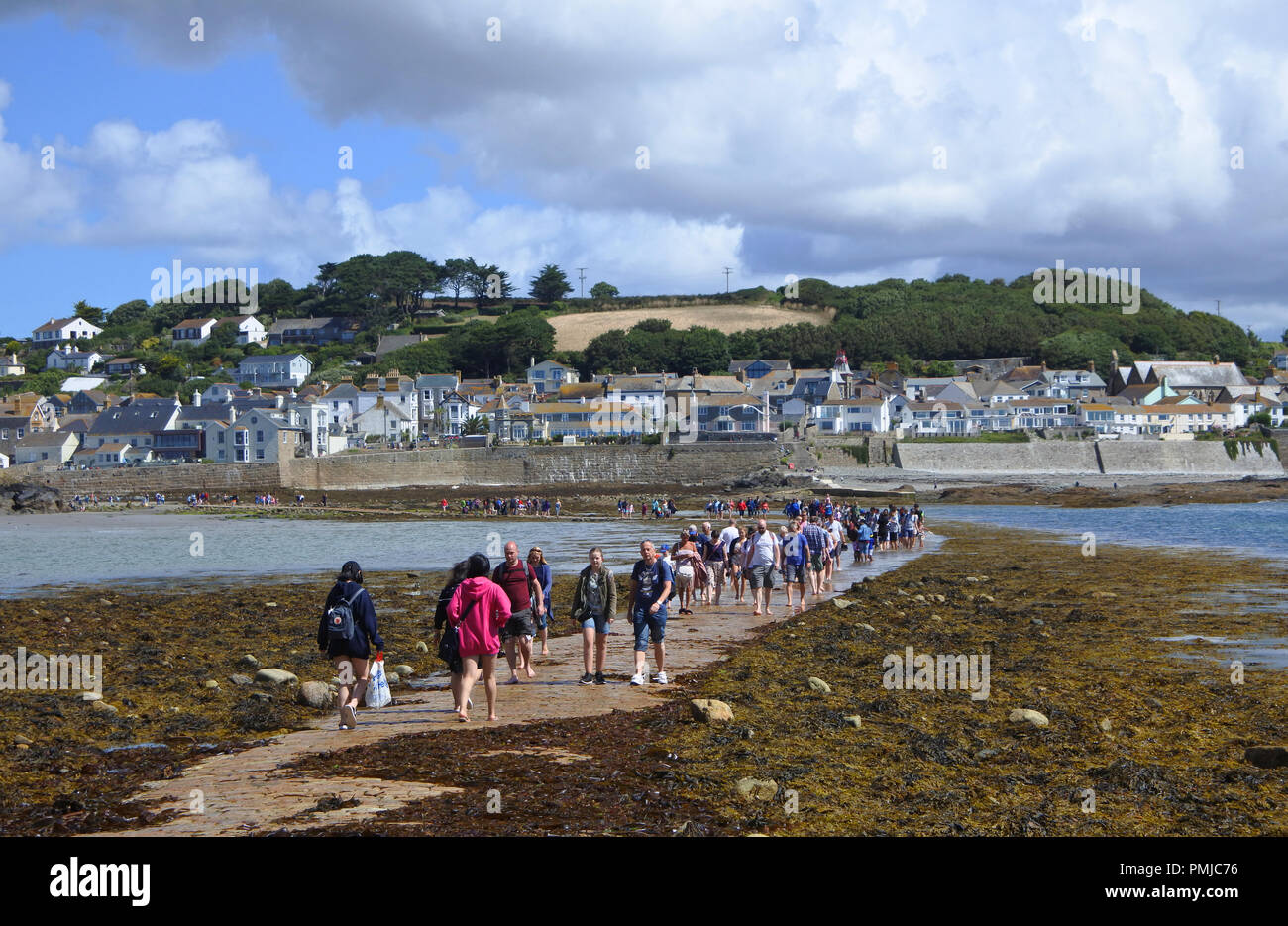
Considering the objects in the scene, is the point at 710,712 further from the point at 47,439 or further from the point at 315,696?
the point at 47,439

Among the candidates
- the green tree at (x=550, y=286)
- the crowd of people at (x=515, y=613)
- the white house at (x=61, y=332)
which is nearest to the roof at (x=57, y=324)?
the white house at (x=61, y=332)

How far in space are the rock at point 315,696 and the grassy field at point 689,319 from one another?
137121mm

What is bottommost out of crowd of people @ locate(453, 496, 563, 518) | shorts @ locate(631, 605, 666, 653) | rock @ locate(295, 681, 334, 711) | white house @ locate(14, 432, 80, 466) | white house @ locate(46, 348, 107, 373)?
crowd of people @ locate(453, 496, 563, 518)

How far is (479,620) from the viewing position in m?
9.88

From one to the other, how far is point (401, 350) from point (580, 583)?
416 feet

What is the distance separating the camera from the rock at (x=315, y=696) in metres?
10.8

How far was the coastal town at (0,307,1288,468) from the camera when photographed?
288 feet

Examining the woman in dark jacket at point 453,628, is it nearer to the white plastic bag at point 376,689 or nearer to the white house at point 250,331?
the white plastic bag at point 376,689

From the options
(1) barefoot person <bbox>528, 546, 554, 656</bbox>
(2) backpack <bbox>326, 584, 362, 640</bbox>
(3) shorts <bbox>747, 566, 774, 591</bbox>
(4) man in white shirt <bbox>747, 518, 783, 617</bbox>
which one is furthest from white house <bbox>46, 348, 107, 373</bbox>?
(2) backpack <bbox>326, 584, 362, 640</bbox>

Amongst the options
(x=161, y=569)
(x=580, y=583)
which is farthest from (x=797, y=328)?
(x=580, y=583)

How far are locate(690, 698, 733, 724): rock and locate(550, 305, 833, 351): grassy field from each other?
138 meters

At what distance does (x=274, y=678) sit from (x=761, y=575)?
8154mm

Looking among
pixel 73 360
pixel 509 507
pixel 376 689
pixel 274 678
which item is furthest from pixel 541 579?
pixel 73 360

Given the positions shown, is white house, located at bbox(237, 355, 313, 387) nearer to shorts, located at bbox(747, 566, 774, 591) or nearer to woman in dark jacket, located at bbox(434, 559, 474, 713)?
shorts, located at bbox(747, 566, 774, 591)
